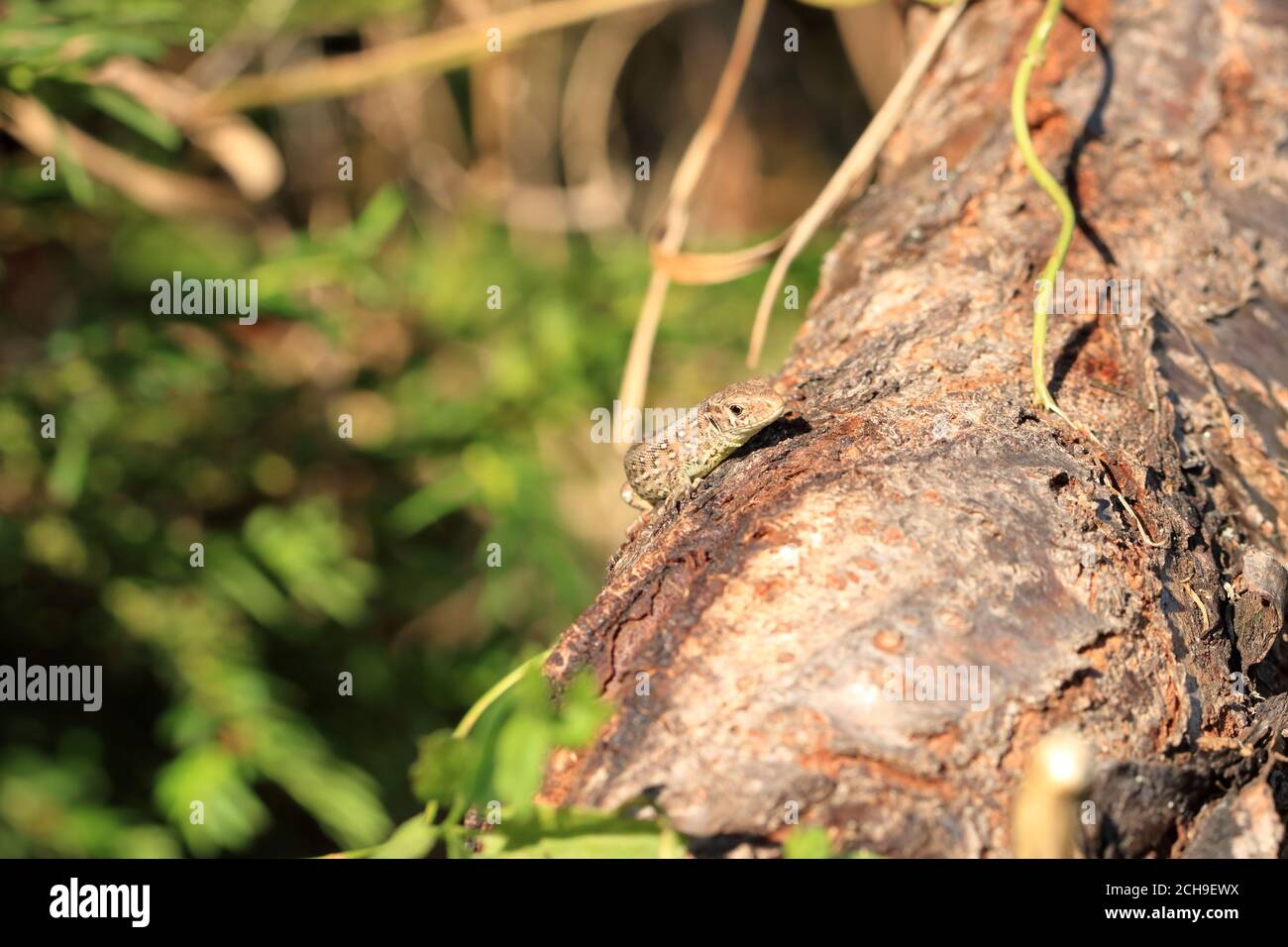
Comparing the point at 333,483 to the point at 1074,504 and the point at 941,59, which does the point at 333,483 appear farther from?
the point at 1074,504

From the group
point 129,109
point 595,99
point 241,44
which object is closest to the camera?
point 129,109

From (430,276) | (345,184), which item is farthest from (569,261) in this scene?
(345,184)

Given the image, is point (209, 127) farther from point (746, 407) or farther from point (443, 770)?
point (443, 770)

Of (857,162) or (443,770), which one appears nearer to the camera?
(443,770)

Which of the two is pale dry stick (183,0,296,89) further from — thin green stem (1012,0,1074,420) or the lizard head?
thin green stem (1012,0,1074,420)

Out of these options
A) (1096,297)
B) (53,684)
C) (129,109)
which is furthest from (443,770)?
(53,684)
